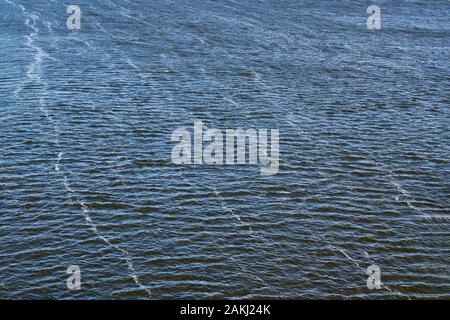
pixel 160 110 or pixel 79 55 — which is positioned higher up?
pixel 79 55

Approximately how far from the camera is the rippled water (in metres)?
38.6

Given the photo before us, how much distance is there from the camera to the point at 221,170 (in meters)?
51.1

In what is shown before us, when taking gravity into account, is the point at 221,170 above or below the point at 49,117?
below

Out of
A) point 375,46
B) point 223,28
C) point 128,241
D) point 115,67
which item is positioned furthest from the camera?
point 223,28

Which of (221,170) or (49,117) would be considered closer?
(221,170)

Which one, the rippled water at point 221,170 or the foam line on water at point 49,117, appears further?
the foam line on water at point 49,117

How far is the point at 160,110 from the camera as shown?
6391 centimetres

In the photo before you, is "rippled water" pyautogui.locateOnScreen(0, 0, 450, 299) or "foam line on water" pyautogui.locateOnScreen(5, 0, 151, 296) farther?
"foam line on water" pyautogui.locateOnScreen(5, 0, 151, 296)

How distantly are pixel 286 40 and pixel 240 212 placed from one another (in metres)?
53.1

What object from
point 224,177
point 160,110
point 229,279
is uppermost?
point 160,110

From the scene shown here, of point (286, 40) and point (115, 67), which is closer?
point (115, 67)

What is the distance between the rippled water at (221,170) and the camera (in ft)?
127
